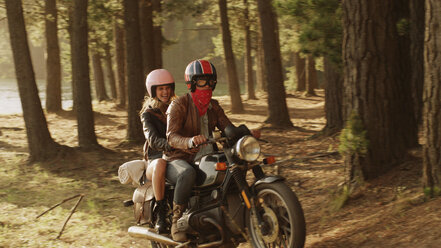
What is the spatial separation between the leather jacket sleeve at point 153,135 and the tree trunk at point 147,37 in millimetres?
9920

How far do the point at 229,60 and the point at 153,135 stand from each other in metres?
16.4

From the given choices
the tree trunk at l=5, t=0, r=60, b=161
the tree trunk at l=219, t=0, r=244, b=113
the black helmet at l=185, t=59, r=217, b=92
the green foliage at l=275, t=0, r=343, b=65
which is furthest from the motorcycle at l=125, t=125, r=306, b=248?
the tree trunk at l=219, t=0, r=244, b=113

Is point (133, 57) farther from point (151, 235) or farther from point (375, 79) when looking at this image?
point (151, 235)

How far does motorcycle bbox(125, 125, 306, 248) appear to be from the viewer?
14.2ft

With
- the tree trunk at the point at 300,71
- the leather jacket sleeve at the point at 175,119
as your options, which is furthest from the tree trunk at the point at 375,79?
the tree trunk at the point at 300,71

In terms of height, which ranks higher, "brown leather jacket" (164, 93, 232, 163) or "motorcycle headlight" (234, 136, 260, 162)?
"brown leather jacket" (164, 93, 232, 163)

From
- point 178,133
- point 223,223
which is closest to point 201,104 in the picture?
point 178,133

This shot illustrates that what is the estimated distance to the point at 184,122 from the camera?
16.8 feet

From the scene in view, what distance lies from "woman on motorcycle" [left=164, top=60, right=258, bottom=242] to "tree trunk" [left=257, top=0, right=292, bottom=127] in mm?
10417

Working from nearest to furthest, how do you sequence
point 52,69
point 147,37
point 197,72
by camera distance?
point 197,72 < point 147,37 < point 52,69

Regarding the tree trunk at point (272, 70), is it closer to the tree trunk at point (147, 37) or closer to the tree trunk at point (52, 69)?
the tree trunk at point (147, 37)

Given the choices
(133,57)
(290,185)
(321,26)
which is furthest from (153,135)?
(133,57)

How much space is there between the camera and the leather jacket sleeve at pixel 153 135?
16.9 ft

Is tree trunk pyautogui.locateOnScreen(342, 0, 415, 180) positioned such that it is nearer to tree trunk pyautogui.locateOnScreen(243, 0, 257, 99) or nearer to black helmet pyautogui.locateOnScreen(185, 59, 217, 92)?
black helmet pyautogui.locateOnScreen(185, 59, 217, 92)
